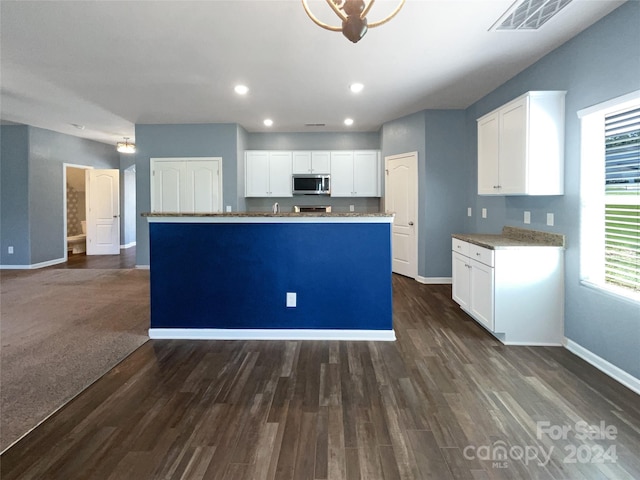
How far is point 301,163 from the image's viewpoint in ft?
22.6

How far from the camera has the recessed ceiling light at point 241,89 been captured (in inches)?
174

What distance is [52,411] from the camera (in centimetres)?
219

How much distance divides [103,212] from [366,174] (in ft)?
21.9

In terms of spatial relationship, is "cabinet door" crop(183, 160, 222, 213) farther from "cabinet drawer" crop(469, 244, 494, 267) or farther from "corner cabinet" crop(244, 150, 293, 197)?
"cabinet drawer" crop(469, 244, 494, 267)

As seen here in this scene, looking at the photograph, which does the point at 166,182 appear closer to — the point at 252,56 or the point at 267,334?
the point at 252,56

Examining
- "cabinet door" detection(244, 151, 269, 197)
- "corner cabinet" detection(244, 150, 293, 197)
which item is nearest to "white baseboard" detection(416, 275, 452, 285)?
"corner cabinet" detection(244, 150, 293, 197)

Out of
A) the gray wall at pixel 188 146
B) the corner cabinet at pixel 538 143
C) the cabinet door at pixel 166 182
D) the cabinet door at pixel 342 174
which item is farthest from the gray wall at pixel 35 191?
the corner cabinet at pixel 538 143

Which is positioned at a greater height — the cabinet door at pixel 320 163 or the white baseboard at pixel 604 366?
the cabinet door at pixel 320 163

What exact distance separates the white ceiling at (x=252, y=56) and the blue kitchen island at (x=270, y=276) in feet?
5.11

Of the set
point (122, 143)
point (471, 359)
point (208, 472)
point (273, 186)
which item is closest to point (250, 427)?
point (208, 472)

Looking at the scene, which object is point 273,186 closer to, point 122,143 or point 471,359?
point 122,143

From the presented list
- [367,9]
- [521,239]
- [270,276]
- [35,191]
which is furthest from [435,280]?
[35,191]

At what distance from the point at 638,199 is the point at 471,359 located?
1654mm

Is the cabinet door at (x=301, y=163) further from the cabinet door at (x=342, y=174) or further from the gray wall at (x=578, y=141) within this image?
the gray wall at (x=578, y=141)
